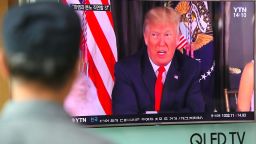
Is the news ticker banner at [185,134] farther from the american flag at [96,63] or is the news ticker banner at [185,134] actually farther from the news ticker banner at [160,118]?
the american flag at [96,63]

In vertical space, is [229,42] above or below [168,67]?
above

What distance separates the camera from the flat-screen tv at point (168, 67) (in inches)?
175

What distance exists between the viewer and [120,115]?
451 centimetres

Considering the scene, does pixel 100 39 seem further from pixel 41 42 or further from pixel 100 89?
pixel 41 42

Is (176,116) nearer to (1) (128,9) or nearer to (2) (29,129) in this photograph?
(1) (128,9)

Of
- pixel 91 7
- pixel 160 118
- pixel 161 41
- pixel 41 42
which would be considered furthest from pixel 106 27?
pixel 41 42

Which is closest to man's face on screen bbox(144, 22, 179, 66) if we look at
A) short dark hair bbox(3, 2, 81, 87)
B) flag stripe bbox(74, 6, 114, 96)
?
flag stripe bbox(74, 6, 114, 96)

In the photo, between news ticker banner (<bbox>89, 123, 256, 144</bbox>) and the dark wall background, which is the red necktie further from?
the dark wall background

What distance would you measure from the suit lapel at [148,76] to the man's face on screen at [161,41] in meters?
0.06

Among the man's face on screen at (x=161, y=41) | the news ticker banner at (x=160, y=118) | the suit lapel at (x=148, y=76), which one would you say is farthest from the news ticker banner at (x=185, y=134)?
→ the man's face on screen at (x=161, y=41)

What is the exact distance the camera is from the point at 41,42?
1.38m

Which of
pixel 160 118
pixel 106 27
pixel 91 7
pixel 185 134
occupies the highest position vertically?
pixel 91 7

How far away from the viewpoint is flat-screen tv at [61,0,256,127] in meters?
4.44

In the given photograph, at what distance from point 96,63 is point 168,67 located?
677mm
